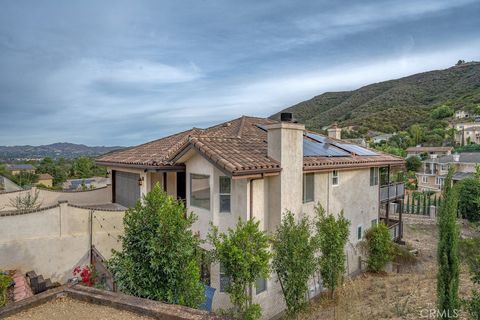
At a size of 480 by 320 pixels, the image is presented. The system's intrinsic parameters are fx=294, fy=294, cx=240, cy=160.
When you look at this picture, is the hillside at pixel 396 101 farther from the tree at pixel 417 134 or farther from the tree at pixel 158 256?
the tree at pixel 158 256

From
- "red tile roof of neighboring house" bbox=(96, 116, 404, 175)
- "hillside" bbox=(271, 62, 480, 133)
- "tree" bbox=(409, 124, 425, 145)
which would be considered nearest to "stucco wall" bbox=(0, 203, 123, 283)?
"red tile roof of neighboring house" bbox=(96, 116, 404, 175)

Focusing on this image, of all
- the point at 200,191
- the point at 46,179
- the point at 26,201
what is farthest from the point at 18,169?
the point at 200,191

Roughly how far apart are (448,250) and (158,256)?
7629 mm

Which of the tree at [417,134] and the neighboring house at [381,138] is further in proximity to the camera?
the tree at [417,134]

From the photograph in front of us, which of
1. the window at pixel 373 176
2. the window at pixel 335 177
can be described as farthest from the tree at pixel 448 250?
the window at pixel 373 176

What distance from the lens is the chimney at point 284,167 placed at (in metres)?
10.5

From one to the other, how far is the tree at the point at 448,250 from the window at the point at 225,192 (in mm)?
6352

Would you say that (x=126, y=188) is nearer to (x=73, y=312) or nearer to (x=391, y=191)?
(x=73, y=312)

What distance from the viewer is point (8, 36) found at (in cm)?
1477

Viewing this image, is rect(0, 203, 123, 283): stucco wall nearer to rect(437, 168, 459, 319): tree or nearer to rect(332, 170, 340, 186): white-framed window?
rect(332, 170, 340, 186): white-framed window

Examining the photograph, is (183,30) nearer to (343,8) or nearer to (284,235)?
(343,8)

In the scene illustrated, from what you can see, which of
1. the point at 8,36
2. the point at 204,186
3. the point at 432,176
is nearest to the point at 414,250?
the point at 204,186

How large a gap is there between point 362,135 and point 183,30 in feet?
243

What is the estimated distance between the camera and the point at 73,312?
235 inches
